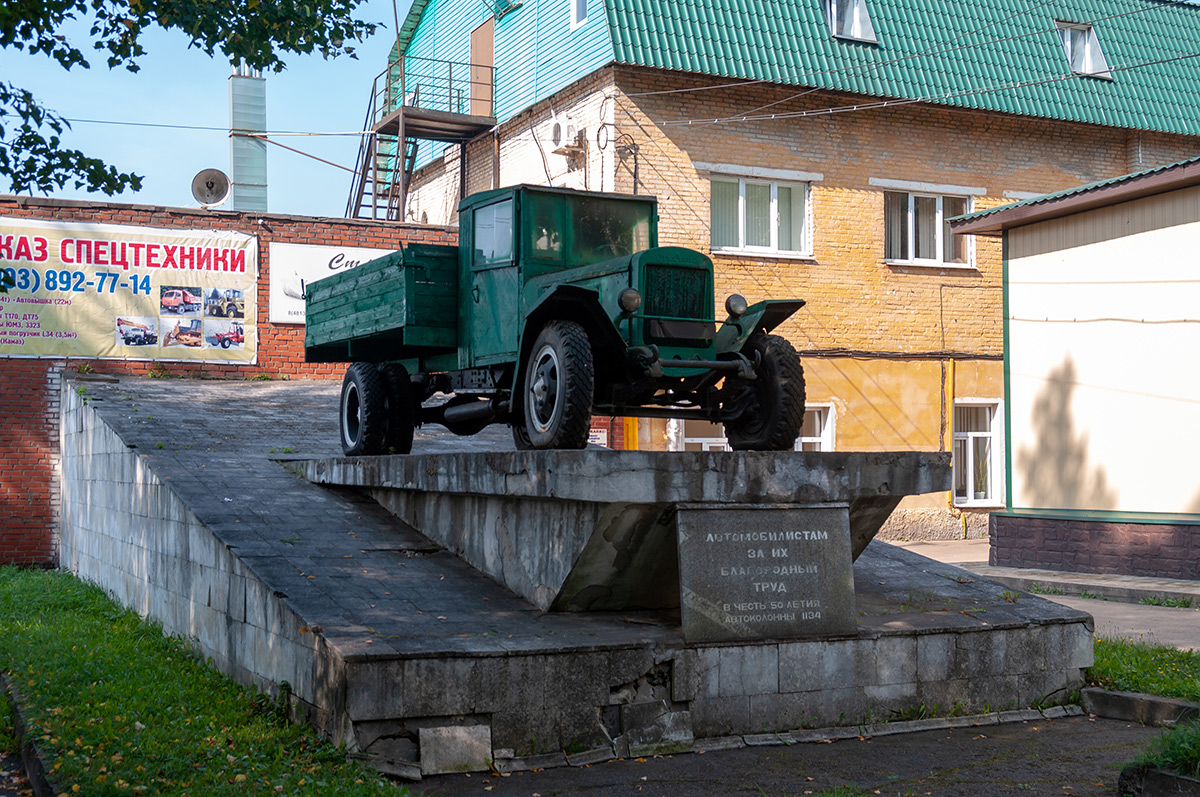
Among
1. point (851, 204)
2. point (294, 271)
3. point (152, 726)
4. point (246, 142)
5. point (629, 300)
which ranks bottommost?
point (152, 726)

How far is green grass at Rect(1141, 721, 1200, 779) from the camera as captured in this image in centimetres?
498

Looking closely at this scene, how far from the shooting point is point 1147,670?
26.2 feet

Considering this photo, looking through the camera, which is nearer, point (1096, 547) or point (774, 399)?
point (774, 399)

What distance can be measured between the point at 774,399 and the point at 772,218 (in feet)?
42.2

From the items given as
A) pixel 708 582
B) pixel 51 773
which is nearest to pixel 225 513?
pixel 51 773

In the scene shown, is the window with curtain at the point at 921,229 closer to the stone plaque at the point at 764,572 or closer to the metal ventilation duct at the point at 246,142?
the metal ventilation duct at the point at 246,142

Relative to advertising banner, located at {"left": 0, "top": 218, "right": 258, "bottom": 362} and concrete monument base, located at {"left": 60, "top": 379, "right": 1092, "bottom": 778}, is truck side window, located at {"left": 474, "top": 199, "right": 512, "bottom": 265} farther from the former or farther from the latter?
advertising banner, located at {"left": 0, "top": 218, "right": 258, "bottom": 362}

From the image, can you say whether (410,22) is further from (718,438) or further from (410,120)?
(718,438)

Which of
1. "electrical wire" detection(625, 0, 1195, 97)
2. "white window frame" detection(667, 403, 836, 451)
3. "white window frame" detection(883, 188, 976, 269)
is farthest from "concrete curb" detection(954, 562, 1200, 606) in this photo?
"electrical wire" detection(625, 0, 1195, 97)

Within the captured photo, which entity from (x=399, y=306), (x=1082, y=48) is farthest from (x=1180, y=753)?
(x=1082, y=48)

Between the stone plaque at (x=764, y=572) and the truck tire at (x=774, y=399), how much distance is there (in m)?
0.79

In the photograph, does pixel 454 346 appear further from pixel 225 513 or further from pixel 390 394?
pixel 225 513

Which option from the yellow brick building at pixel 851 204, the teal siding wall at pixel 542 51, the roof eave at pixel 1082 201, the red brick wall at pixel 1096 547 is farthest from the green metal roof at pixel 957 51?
the red brick wall at pixel 1096 547

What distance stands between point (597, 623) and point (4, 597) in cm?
889
